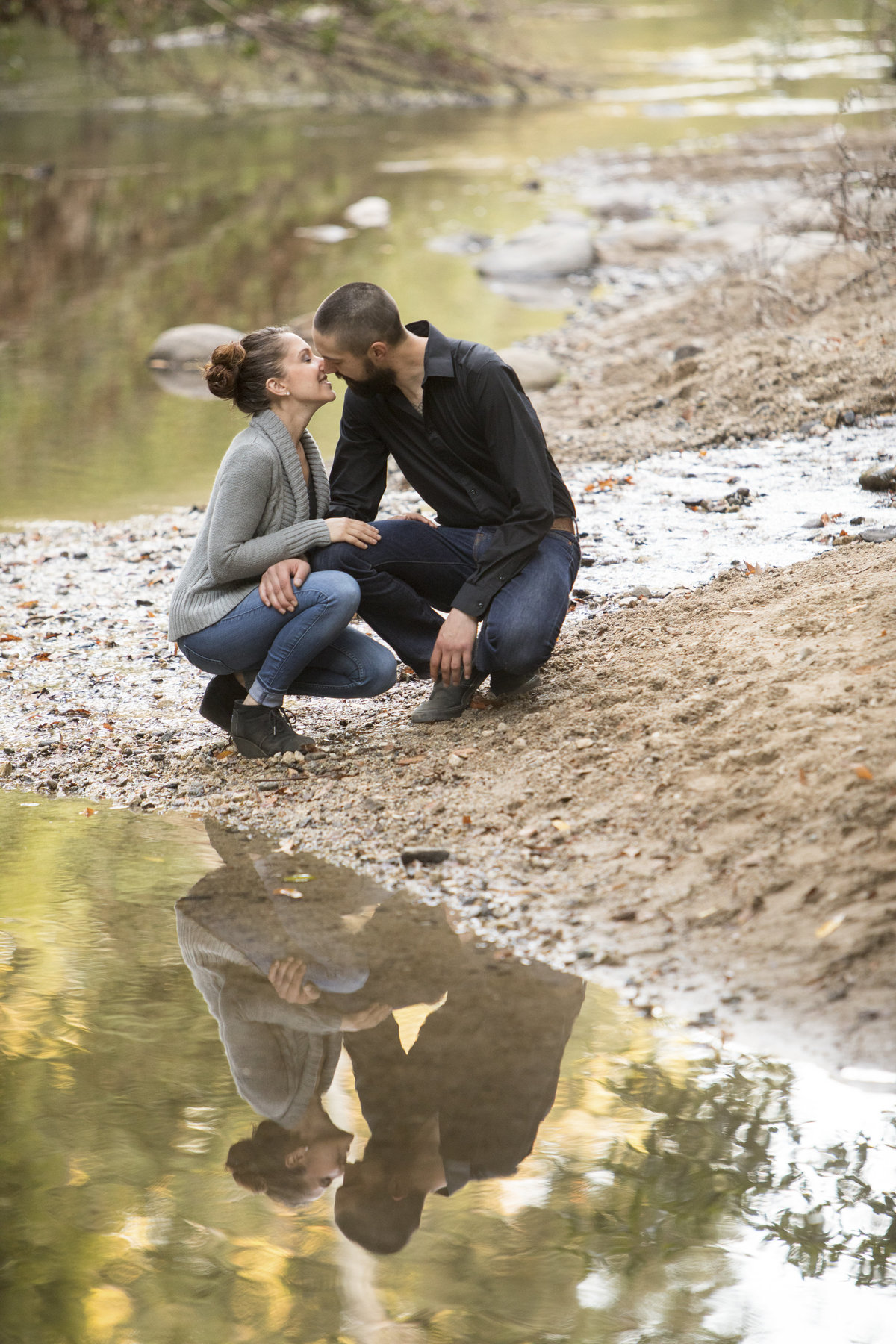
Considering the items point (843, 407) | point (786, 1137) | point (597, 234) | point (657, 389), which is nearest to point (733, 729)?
point (786, 1137)

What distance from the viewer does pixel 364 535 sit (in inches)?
169

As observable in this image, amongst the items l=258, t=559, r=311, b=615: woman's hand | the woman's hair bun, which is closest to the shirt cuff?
l=258, t=559, r=311, b=615: woman's hand

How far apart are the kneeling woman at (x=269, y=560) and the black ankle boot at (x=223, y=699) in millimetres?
44

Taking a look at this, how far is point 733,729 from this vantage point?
3.72 m

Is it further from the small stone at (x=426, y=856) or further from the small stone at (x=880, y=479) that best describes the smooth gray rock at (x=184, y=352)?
the small stone at (x=426, y=856)

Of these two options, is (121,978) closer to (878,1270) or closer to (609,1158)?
(609,1158)

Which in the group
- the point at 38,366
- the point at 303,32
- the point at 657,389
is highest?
the point at 303,32

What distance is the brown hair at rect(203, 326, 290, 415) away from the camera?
3984 millimetres

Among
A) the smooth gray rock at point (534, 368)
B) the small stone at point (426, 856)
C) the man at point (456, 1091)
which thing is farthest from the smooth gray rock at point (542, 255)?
the man at point (456, 1091)

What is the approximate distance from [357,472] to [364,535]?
32 centimetres

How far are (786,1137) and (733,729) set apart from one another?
129 centimetres

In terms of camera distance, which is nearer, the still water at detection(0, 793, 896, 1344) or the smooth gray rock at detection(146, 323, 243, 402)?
the still water at detection(0, 793, 896, 1344)

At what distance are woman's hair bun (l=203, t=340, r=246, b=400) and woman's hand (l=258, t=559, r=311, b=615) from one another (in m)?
0.56

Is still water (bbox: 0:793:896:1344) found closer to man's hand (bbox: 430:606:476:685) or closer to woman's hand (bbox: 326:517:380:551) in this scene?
man's hand (bbox: 430:606:476:685)
